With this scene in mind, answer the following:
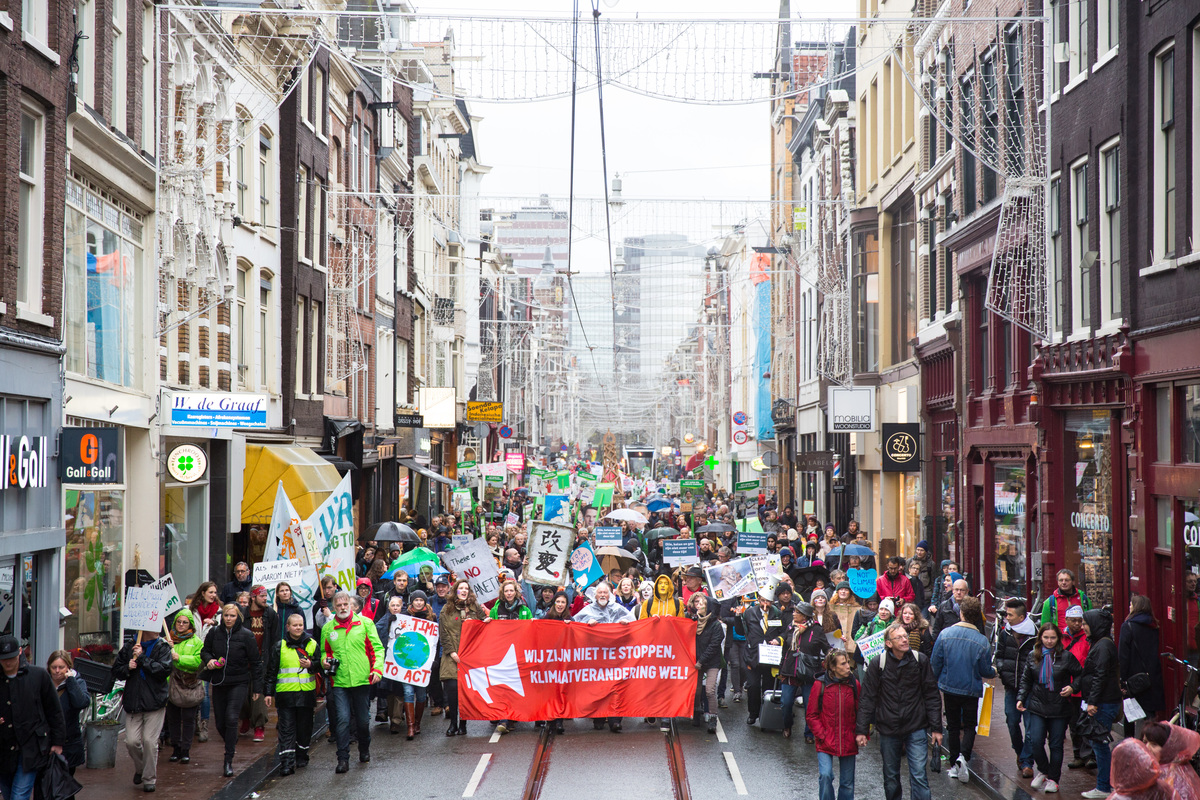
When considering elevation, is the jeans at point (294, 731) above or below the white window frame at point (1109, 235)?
below

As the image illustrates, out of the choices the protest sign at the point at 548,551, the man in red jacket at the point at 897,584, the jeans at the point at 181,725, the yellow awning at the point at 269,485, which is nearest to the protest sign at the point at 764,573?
the man in red jacket at the point at 897,584

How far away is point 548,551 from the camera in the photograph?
67.5 feet

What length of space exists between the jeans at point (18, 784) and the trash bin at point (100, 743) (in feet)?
10.0

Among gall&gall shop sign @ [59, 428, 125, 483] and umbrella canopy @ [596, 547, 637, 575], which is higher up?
gall&gall shop sign @ [59, 428, 125, 483]

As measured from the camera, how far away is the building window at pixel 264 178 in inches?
1008

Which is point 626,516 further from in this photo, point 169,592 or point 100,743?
point 100,743

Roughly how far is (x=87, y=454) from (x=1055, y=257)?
1324cm

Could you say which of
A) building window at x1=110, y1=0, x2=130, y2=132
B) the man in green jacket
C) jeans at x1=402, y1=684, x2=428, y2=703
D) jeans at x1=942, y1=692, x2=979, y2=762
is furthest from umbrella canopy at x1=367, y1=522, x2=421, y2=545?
jeans at x1=942, y1=692, x2=979, y2=762

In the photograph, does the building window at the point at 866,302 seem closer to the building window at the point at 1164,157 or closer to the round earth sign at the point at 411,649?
the building window at the point at 1164,157

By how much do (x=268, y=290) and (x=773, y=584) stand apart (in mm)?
13907

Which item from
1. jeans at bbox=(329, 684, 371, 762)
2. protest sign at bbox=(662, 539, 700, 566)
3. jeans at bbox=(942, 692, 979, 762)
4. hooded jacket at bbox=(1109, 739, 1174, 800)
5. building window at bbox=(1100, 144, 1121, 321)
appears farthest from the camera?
protest sign at bbox=(662, 539, 700, 566)

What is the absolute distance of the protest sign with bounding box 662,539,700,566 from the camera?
23.0 m

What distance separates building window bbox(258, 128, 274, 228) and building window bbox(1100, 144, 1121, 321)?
15.8 meters

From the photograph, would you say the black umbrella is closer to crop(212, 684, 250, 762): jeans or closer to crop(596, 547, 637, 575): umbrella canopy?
crop(596, 547, 637, 575): umbrella canopy
